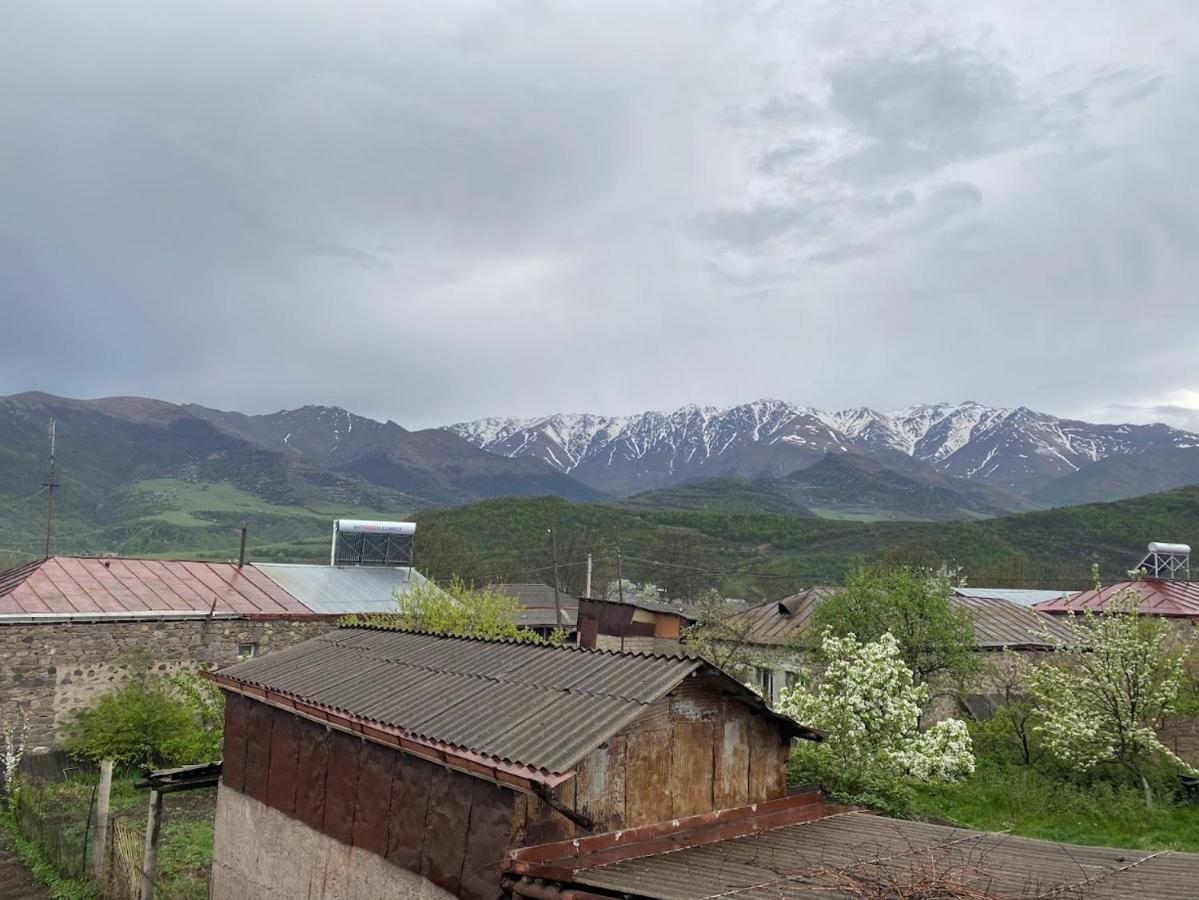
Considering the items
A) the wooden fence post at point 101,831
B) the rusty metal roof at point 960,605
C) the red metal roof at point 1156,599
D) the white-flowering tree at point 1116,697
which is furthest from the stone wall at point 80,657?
the red metal roof at point 1156,599

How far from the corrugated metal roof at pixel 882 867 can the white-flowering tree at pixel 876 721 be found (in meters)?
4.58

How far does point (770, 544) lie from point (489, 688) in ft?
298

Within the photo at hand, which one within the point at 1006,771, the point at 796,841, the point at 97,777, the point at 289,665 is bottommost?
the point at 97,777

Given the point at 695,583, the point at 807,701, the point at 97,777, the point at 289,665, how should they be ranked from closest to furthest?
the point at 289,665, the point at 807,701, the point at 97,777, the point at 695,583

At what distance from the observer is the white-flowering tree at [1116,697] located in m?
17.7

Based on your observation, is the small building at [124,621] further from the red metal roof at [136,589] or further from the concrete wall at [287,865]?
the concrete wall at [287,865]

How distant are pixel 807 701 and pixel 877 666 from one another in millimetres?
1561

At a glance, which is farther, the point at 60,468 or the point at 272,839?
the point at 60,468

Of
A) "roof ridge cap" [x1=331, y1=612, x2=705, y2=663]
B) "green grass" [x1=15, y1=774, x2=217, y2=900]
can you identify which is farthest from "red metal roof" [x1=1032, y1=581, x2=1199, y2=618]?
"green grass" [x1=15, y1=774, x2=217, y2=900]

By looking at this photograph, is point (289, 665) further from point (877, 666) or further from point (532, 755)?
Answer: point (877, 666)

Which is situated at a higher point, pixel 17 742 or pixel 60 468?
pixel 60 468

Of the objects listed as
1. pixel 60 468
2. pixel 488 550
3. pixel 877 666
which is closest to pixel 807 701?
pixel 877 666

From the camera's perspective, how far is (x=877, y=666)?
52.8 ft

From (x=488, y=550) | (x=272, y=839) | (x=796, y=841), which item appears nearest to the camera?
(x=796, y=841)
